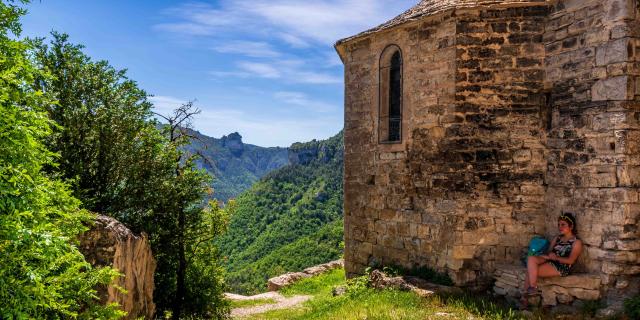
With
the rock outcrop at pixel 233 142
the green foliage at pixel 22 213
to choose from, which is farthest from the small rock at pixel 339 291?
the rock outcrop at pixel 233 142

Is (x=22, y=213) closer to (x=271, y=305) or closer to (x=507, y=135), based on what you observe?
(x=507, y=135)

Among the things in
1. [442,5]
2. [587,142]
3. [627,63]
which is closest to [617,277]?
[587,142]

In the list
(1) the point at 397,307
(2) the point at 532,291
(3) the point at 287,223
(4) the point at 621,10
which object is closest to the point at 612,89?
(4) the point at 621,10

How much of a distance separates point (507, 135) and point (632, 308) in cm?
318

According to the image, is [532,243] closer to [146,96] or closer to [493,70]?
[493,70]

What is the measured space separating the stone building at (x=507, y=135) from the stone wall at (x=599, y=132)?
2cm

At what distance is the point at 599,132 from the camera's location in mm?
7418

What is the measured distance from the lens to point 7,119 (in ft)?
14.7

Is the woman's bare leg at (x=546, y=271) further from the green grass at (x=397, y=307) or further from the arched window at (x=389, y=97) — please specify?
the arched window at (x=389, y=97)

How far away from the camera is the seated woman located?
24.2ft

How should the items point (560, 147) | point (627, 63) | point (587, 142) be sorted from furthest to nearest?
point (560, 147) < point (587, 142) < point (627, 63)

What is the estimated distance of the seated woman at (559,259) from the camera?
291 inches

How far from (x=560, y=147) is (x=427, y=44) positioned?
2.89 metres

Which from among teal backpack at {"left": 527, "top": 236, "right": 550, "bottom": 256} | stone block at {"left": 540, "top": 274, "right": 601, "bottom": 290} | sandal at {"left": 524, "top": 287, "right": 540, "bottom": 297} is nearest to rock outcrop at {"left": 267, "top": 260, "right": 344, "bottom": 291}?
teal backpack at {"left": 527, "top": 236, "right": 550, "bottom": 256}
